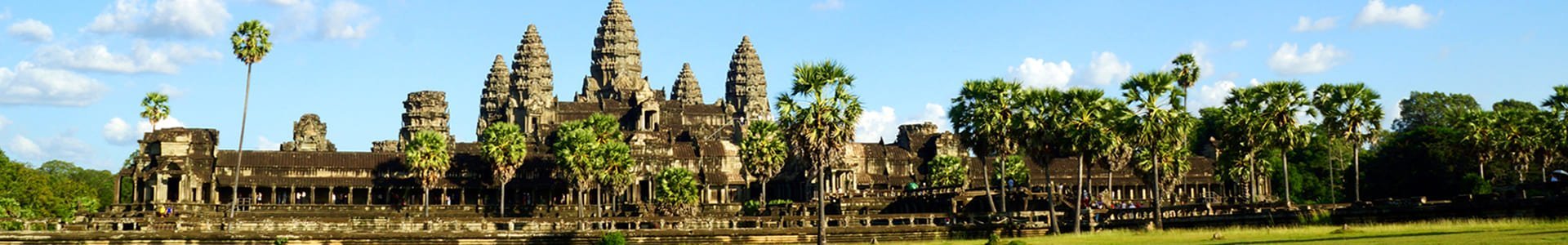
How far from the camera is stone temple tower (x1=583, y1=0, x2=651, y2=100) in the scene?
181012 mm

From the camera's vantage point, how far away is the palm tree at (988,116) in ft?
236

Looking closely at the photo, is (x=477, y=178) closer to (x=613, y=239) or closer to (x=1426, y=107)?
(x=613, y=239)

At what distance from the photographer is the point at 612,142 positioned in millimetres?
96312

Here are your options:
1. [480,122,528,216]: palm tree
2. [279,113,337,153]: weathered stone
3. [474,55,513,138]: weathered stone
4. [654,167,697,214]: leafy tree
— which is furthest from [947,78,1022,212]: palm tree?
[474,55,513,138]: weathered stone

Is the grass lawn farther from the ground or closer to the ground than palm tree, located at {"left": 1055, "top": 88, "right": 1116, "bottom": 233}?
closer to the ground

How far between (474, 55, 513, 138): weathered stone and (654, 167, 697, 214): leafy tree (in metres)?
94.7

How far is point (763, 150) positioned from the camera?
102188mm

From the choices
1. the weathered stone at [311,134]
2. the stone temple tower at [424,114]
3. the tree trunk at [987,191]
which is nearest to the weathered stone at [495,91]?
the stone temple tower at [424,114]

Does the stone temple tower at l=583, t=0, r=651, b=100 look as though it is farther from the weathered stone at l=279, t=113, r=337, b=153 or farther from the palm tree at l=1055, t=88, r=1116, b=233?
the palm tree at l=1055, t=88, r=1116, b=233

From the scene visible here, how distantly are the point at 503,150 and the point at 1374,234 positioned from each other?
191 ft

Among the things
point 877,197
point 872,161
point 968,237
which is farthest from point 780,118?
point 872,161

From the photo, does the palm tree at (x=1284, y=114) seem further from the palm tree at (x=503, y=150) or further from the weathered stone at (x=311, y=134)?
the weathered stone at (x=311, y=134)

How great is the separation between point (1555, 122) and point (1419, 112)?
90.4m

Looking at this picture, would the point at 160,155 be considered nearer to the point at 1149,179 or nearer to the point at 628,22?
the point at 1149,179
